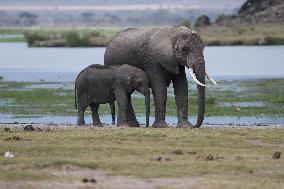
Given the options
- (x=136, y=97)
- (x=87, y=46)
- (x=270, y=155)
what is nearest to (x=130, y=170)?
(x=270, y=155)

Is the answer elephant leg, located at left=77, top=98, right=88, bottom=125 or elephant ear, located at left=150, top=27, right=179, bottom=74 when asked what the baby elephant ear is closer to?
elephant ear, located at left=150, top=27, right=179, bottom=74

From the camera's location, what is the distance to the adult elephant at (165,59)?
28.7m

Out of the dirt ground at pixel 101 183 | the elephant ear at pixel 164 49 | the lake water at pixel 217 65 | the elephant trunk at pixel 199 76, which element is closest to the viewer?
the dirt ground at pixel 101 183

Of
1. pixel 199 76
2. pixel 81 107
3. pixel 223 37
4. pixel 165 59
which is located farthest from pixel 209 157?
pixel 223 37

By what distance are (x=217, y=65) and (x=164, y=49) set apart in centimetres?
5113

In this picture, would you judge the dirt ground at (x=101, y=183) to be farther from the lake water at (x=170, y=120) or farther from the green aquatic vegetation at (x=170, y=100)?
the green aquatic vegetation at (x=170, y=100)

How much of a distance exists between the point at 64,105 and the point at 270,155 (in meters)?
19.0

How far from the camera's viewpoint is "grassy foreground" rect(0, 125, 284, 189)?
19.4m

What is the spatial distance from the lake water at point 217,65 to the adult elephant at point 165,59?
30.9 m

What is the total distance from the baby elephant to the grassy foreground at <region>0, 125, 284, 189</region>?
8.85 feet

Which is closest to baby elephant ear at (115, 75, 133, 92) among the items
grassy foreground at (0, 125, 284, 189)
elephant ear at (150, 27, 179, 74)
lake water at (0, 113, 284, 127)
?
elephant ear at (150, 27, 179, 74)

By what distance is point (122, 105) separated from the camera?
29703mm

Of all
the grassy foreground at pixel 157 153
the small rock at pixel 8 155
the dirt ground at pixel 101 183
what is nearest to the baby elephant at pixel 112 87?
the grassy foreground at pixel 157 153

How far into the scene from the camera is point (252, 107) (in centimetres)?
3838
